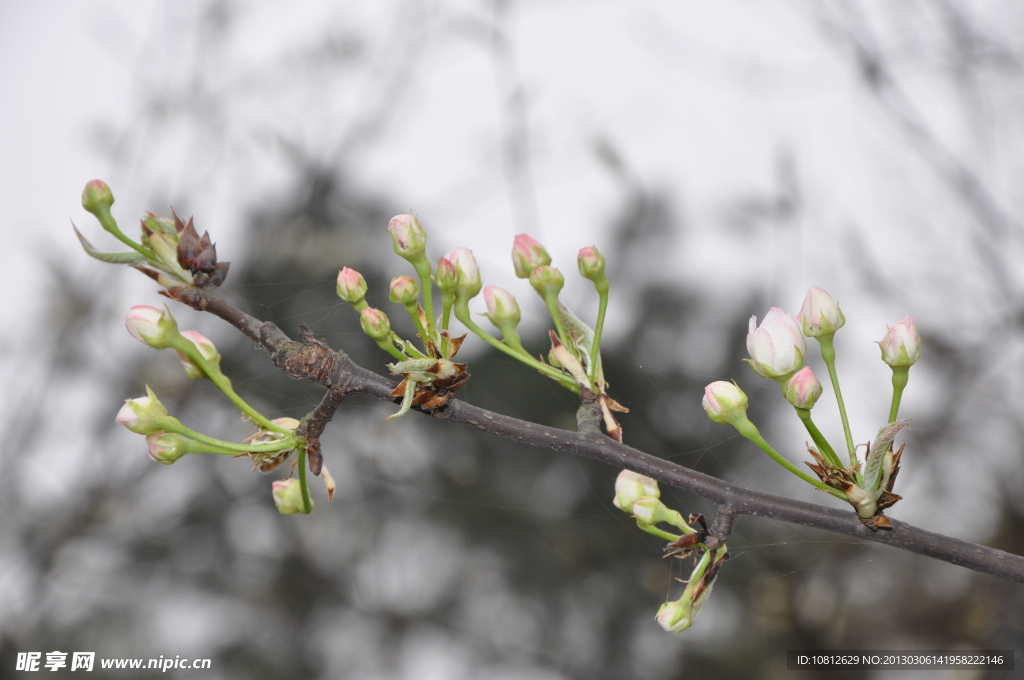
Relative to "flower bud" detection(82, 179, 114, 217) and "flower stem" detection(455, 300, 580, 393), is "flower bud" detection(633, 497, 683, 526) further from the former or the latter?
"flower bud" detection(82, 179, 114, 217)

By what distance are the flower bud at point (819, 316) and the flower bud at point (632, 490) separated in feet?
0.67

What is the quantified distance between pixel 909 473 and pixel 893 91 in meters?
1.04

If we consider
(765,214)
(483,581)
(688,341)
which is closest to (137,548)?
(483,581)

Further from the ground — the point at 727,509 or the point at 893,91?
the point at 893,91

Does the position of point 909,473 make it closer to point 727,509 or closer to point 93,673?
point 727,509

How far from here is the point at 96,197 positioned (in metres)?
0.49

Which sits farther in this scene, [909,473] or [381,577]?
[381,577]

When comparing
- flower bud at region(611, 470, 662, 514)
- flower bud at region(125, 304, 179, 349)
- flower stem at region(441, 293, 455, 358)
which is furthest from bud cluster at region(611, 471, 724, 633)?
flower bud at region(125, 304, 179, 349)

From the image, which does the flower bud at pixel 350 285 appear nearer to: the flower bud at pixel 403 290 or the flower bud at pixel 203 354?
the flower bud at pixel 403 290

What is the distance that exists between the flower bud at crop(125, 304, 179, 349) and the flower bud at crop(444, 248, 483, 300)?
0.81 ft

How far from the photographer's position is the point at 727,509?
0.49 meters

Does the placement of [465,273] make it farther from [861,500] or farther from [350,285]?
[861,500]

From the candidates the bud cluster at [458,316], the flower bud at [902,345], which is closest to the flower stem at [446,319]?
the bud cluster at [458,316]

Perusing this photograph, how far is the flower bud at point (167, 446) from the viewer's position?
1.60 feet
